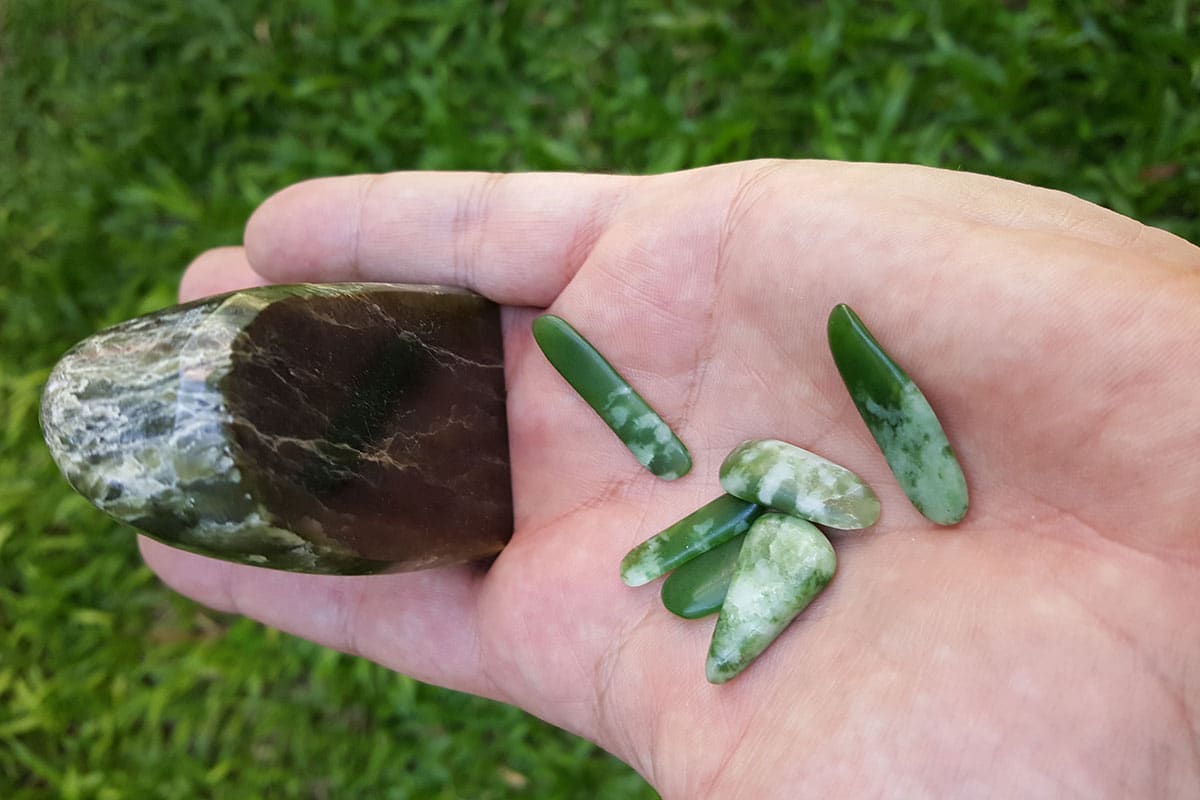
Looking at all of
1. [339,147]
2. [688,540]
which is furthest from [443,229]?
[339,147]

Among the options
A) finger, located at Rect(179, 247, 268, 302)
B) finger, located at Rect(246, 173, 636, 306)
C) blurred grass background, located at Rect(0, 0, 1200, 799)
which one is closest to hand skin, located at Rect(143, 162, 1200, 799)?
finger, located at Rect(246, 173, 636, 306)

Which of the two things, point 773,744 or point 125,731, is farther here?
point 125,731

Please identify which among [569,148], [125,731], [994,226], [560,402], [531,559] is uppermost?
[994,226]

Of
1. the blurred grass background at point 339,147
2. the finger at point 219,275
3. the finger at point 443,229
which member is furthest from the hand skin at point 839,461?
the blurred grass background at point 339,147

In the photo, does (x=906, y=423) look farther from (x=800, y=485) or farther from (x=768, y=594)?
(x=768, y=594)

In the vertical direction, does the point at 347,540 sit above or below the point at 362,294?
below

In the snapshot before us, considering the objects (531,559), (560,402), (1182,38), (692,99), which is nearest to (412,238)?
(560,402)

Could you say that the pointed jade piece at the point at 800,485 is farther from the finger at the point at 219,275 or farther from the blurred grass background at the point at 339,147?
the finger at the point at 219,275

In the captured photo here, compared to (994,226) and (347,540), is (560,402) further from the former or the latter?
(994,226)
